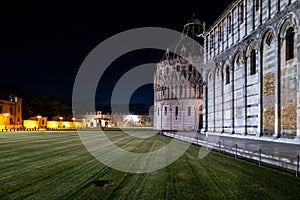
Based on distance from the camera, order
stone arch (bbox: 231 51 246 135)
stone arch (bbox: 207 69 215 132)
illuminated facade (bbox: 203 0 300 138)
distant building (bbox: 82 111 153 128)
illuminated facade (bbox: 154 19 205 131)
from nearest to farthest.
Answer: illuminated facade (bbox: 203 0 300 138) → stone arch (bbox: 231 51 246 135) → stone arch (bbox: 207 69 215 132) → illuminated facade (bbox: 154 19 205 131) → distant building (bbox: 82 111 153 128)

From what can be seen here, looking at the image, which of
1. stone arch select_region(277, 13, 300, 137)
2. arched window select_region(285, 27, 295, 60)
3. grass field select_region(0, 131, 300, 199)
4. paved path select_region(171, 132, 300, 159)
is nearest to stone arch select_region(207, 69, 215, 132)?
paved path select_region(171, 132, 300, 159)

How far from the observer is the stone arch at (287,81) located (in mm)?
21172

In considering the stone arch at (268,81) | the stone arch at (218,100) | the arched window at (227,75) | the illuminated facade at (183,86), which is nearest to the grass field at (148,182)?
the stone arch at (268,81)

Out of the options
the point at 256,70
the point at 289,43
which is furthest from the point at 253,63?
the point at 289,43

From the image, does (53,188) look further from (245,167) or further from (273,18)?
(273,18)

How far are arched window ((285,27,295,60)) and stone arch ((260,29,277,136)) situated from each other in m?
1.35

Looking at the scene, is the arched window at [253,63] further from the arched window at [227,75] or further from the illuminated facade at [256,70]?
the arched window at [227,75]

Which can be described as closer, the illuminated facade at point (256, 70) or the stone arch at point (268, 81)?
the illuminated facade at point (256, 70)

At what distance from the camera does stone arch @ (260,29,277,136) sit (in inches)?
957

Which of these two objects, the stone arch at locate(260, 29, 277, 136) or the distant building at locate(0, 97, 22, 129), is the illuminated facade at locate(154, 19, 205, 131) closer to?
the distant building at locate(0, 97, 22, 129)

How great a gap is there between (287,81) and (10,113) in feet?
257

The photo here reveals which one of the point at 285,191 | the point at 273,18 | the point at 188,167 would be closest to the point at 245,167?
the point at 188,167

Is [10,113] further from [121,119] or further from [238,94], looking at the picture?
[121,119]

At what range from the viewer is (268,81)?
25.3 meters
